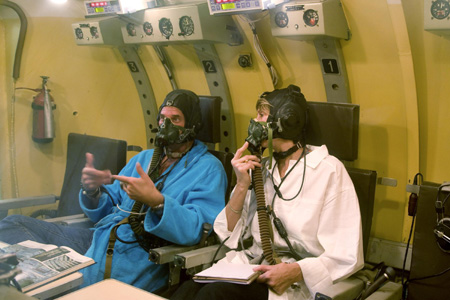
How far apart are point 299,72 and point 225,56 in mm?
654

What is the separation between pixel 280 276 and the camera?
1.83 metres

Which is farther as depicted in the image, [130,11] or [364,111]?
[130,11]

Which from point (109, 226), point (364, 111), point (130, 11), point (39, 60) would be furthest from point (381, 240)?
point (39, 60)

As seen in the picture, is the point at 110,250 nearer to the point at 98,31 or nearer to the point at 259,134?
the point at 259,134

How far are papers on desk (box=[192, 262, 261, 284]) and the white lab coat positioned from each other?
0.13 meters

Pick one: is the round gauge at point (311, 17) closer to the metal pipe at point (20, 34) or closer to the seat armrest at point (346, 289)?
the seat armrest at point (346, 289)

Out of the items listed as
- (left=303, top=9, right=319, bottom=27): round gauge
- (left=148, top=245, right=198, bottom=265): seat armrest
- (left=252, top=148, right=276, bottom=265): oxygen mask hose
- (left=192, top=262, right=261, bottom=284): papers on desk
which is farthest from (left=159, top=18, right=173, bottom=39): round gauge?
(left=192, top=262, right=261, bottom=284): papers on desk

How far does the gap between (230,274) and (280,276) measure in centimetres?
20

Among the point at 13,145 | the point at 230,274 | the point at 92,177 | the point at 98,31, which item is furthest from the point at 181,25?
the point at 230,274

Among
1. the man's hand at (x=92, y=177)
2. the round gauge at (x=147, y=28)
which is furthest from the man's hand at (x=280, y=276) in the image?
the round gauge at (x=147, y=28)

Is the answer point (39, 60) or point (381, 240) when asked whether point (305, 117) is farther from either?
point (39, 60)

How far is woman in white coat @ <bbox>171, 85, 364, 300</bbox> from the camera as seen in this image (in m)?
1.85

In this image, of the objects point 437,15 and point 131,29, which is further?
point 131,29

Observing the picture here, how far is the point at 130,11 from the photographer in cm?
332
